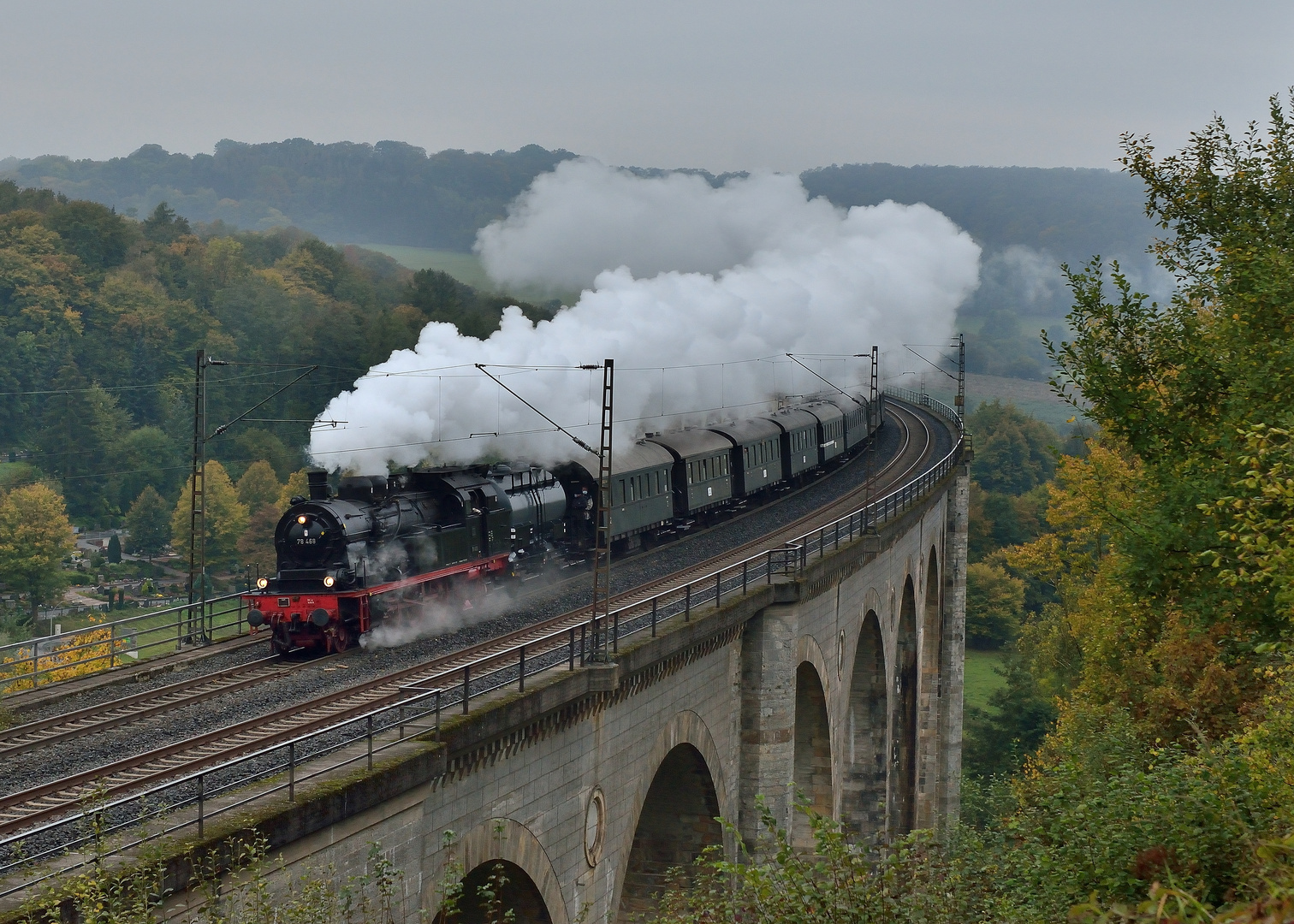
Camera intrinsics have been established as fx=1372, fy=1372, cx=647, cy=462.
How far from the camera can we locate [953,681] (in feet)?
177

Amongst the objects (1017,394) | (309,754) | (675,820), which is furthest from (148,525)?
(1017,394)

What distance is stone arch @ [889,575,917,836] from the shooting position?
42.8 m

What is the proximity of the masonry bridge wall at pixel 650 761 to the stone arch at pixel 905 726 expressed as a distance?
170 cm

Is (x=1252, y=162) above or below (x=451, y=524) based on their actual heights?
above

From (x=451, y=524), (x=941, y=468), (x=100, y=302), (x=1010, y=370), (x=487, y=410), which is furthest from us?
(x=1010, y=370)

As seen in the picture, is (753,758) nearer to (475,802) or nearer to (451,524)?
(451,524)

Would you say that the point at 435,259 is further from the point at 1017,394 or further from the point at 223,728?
the point at 223,728

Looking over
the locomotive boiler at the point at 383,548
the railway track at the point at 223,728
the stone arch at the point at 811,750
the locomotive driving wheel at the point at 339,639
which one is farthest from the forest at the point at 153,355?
the railway track at the point at 223,728

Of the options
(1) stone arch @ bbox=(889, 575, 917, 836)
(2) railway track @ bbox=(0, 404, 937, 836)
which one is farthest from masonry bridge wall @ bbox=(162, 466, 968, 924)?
(1) stone arch @ bbox=(889, 575, 917, 836)

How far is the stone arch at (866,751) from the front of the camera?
36.8 metres

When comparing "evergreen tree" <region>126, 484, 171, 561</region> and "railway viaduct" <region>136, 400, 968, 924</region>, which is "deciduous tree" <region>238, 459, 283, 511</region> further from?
"railway viaduct" <region>136, 400, 968, 924</region>

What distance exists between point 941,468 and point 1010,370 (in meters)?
132

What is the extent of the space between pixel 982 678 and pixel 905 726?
39449 millimetres

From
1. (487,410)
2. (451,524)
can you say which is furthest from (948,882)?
(487,410)
